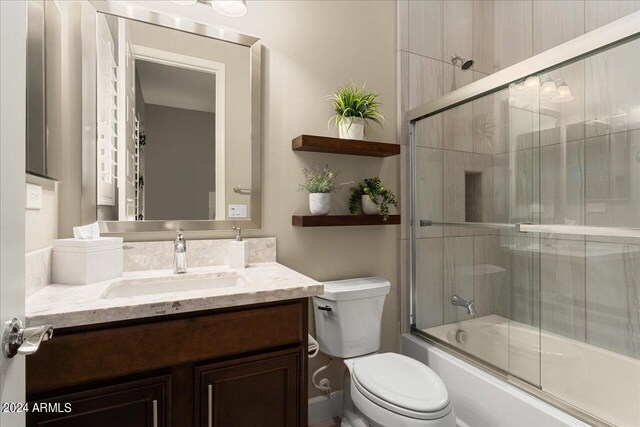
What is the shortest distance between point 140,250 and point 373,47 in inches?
65.3

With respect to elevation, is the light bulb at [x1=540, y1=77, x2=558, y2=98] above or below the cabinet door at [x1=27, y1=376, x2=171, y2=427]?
above

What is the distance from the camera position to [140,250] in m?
1.37

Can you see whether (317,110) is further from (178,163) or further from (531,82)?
(531,82)

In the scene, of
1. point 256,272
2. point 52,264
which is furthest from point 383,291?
point 52,264

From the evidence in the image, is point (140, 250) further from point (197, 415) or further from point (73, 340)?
point (197, 415)

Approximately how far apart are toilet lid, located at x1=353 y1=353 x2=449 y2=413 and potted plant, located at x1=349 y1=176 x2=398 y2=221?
72cm

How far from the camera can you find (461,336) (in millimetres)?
1818

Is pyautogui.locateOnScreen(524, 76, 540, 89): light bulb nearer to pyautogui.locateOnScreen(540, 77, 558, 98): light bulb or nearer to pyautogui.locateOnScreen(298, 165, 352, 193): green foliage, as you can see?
pyautogui.locateOnScreen(540, 77, 558, 98): light bulb

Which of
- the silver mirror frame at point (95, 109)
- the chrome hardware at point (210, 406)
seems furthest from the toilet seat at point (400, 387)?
the silver mirror frame at point (95, 109)

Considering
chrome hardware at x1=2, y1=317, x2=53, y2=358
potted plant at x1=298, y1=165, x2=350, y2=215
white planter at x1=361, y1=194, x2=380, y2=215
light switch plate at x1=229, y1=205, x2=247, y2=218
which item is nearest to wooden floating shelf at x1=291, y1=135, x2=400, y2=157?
potted plant at x1=298, y1=165, x2=350, y2=215

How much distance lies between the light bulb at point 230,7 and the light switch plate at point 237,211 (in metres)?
0.88

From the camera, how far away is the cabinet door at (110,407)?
2.66 ft

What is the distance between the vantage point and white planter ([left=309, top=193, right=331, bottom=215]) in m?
1.64

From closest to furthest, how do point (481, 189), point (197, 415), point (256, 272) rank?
point (197, 415) < point (256, 272) < point (481, 189)
